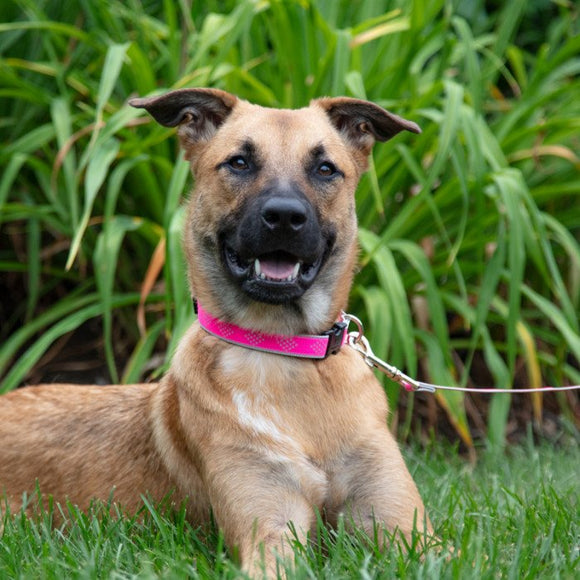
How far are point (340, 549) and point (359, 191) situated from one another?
3.04 meters

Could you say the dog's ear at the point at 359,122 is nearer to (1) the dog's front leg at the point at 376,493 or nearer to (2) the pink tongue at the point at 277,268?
(2) the pink tongue at the point at 277,268

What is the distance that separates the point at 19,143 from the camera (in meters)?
5.57

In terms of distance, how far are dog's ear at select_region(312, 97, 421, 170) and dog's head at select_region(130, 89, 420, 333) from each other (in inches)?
0.6

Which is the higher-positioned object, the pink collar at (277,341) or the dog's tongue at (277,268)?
the dog's tongue at (277,268)

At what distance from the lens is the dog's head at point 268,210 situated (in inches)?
129

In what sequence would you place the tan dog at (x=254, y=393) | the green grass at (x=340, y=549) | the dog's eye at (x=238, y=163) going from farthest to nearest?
1. the dog's eye at (x=238, y=163)
2. the tan dog at (x=254, y=393)
3. the green grass at (x=340, y=549)

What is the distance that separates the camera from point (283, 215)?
10.5 ft

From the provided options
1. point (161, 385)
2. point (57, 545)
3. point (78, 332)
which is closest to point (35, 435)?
point (161, 385)

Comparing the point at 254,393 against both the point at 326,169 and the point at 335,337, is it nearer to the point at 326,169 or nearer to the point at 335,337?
the point at 335,337

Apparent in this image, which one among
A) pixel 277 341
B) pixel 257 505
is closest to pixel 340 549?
pixel 257 505

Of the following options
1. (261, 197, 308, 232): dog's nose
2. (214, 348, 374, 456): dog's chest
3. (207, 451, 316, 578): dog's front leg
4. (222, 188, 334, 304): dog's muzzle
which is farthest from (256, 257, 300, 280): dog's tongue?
(207, 451, 316, 578): dog's front leg

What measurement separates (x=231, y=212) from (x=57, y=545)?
127 centimetres

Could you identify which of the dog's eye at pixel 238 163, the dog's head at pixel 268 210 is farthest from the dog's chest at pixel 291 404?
the dog's eye at pixel 238 163

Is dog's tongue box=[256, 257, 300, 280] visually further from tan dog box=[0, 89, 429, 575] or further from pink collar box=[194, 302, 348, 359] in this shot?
pink collar box=[194, 302, 348, 359]
